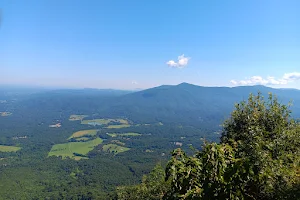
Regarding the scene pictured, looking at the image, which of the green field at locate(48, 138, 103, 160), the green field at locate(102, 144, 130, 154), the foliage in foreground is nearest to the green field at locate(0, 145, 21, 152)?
the green field at locate(48, 138, 103, 160)

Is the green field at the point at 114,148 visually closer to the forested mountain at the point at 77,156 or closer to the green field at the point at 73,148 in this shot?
the forested mountain at the point at 77,156

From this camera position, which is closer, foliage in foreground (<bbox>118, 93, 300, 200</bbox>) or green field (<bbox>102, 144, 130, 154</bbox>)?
foliage in foreground (<bbox>118, 93, 300, 200</bbox>)

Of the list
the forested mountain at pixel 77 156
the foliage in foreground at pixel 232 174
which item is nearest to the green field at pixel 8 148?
the forested mountain at pixel 77 156

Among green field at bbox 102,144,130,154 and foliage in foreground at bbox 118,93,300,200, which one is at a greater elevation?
foliage in foreground at bbox 118,93,300,200

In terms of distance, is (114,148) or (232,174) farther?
(114,148)

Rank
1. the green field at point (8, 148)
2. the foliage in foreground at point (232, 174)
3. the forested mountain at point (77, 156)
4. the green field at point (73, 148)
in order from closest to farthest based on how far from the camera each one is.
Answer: the foliage in foreground at point (232, 174) → the forested mountain at point (77, 156) → the green field at point (73, 148) → the green field at point (8, 148)

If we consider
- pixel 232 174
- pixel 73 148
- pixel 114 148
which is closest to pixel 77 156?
pixel 73 148

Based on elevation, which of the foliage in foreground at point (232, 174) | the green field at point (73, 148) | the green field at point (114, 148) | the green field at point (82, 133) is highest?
the foliage in foreground at point (232, 174)

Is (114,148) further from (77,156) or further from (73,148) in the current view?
(77,156)

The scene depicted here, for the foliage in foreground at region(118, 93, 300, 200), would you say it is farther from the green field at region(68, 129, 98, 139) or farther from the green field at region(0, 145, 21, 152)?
the green field at region(68, 129, 98, 139)
